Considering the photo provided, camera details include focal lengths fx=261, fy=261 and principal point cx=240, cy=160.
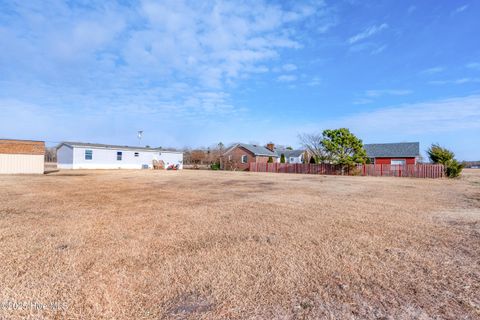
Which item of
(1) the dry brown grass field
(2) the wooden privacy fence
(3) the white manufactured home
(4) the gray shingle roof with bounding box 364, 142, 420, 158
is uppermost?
(4) the gray shingle roof with bounding box 364, 142, 420, 158

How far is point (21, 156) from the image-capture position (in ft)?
65.5

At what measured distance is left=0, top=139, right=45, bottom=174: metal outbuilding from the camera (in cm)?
1939

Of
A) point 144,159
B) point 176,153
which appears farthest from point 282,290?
point 176,153

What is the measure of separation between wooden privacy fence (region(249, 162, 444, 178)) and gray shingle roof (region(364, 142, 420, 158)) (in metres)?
8.99

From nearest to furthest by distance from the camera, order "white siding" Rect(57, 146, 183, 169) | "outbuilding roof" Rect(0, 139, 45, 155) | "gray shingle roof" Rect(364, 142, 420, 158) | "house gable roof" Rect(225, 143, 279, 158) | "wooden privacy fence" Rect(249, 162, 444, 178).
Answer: "outbuilding roof" Rect(0, 139, 45, 155), "wooden privacy fence" Rect(249, 162, 444, 178), "white siding" Rect(57, 146, 183, 169), "gray shingle roof" Rect(364, 142, 420, 158), "house gable roof" Rect(225, 143, 279, 158)

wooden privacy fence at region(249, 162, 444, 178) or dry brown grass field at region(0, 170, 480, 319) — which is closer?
dry brown grass field at region(0, 170, 480, 319)

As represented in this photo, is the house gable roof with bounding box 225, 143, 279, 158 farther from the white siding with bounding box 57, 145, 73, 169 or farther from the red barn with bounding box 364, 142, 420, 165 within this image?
the white siding with bounding box 57, 145, 73, 169

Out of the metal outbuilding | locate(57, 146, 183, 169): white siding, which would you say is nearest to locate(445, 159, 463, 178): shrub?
locate(57, 146, 183, 169): white siding

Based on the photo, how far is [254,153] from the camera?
38875 mm

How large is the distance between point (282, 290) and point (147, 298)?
1457 mm

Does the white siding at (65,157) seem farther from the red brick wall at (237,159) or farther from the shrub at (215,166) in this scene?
the red brick wall at (237,159)

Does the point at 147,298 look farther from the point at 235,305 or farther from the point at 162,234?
the point at 162,234

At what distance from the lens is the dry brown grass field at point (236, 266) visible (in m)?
2.59

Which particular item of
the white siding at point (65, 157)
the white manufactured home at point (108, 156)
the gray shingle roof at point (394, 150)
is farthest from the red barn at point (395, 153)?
the white siding at point (65, 157)
